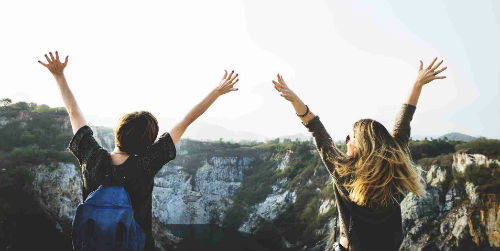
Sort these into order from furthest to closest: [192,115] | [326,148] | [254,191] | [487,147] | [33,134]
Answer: [254,191] < [33,134] < [487,147] < [192,115] < [326,148]

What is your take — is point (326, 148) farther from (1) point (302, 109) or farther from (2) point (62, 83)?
(2) point (62, 83)

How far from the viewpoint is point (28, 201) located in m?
35.8

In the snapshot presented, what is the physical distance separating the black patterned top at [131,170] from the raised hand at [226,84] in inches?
31.6

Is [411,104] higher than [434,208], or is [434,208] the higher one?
[411,104]

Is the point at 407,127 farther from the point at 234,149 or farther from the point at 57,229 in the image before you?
the point at 234,149

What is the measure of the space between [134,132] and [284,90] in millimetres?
1311

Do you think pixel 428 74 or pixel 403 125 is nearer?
pixel 403 125

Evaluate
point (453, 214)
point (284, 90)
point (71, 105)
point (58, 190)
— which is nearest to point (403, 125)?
point (284, 90)

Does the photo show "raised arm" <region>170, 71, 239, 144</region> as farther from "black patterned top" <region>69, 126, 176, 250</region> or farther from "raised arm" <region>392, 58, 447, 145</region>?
"raised arm" <region>392, 58, 447, 145</region>

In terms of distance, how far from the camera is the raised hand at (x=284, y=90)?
3033 mm

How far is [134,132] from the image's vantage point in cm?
259

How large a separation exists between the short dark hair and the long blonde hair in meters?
1.46

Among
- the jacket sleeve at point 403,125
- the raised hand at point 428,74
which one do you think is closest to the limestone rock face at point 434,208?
the raised hand at point 428,74

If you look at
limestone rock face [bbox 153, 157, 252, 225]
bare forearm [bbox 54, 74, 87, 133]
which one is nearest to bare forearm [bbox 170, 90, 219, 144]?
bare forearm [bbox 54, 74, 87, 133]
